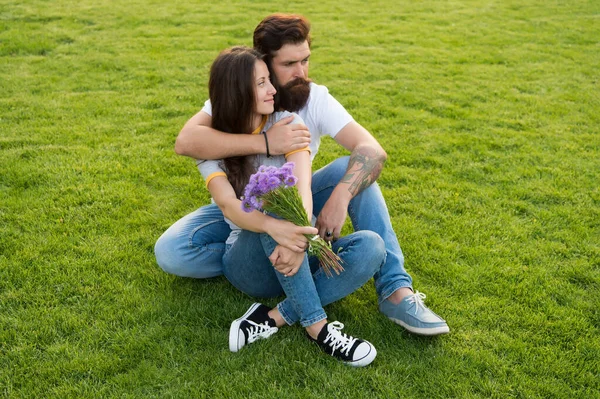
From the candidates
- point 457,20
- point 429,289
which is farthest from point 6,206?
point 457,20

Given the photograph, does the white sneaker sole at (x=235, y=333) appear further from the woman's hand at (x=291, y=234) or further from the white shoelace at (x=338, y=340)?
the woman's hand at (x=291, y=234)

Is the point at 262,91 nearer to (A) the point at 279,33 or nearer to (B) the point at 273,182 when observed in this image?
(A) the point at 279,33

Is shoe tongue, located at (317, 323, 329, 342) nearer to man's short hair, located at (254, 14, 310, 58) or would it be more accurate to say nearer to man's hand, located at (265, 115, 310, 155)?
man's hand, located at (265, 115, 310, 155)

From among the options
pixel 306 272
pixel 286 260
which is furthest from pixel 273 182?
pixel 306 272

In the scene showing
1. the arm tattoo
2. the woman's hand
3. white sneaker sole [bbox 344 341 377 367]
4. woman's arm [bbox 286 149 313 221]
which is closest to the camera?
the woman's hand

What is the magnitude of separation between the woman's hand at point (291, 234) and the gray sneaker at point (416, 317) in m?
0.75

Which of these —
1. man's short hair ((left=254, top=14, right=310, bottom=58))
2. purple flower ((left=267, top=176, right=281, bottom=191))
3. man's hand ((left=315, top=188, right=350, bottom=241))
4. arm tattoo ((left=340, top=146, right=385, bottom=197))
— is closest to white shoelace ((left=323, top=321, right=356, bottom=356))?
man's hand ((left=315, top=188, right=350, bottom=241))

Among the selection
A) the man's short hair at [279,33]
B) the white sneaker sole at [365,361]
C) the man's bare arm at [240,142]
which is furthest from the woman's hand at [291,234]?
the man's short hair at [279,33]

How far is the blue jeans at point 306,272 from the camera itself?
3047 mm

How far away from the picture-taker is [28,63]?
26.2 ft

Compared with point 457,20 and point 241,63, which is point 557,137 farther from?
point 457,20

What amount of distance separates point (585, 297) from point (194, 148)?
8.58 feet

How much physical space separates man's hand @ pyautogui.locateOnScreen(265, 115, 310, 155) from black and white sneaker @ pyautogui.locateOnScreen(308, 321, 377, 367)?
1027mm

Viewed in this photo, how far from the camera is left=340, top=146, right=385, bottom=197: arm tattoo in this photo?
3.36m
